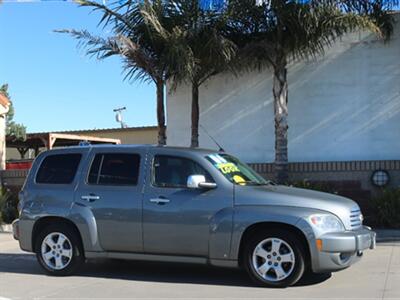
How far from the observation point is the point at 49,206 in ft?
28.4

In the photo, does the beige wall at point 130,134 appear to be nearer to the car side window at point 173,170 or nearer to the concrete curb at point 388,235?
the concrete curb at point 388,235

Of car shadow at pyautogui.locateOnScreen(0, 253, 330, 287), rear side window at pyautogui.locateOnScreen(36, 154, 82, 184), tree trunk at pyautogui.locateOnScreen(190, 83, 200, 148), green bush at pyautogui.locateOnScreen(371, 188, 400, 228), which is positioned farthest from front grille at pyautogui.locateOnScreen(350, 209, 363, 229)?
tree trunk at pyautogui.locateOnScreen(190, 83, 200, 148)

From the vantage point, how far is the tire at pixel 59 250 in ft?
27.9

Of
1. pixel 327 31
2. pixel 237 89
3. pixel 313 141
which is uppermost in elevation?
pixel 327 31

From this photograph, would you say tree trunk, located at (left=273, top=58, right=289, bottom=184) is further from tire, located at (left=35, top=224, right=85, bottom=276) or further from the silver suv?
tire, located at (left=35, top=224, right=85, bottom=276)

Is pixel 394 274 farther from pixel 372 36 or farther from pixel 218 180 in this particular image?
pixel 372 36

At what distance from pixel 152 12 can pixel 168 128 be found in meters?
3.57

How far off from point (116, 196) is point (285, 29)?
681 cm

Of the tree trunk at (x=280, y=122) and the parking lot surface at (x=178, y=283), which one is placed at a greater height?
the tree trunk at (x=280, y=122)

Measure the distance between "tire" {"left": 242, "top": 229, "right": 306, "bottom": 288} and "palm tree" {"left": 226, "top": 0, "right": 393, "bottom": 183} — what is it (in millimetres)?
6127

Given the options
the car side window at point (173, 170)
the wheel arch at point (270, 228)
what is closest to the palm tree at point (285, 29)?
the car side window at point (173, 170)

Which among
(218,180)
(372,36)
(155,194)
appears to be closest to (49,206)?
(155,194)

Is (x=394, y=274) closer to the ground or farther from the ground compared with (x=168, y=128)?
closer to the ground

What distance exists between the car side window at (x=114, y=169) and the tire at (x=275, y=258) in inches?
73.1
